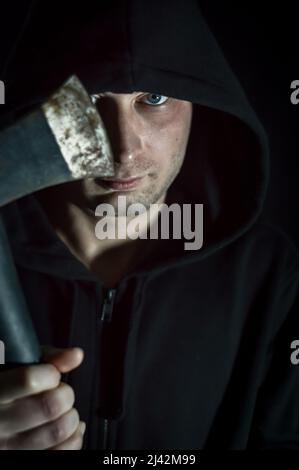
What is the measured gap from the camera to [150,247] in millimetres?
1656

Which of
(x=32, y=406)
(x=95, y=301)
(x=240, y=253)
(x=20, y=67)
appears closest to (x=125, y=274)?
(x=95, y=301)

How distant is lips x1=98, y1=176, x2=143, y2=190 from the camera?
4.72 ft

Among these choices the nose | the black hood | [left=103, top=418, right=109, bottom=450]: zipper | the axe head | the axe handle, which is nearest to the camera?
the axe head

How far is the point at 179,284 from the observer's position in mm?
1599

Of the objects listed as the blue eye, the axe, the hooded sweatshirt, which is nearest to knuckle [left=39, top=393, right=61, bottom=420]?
the axe

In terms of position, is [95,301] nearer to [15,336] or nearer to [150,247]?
[150,247]

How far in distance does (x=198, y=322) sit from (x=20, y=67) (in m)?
0.93

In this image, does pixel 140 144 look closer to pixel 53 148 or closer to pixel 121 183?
pixel 121 183

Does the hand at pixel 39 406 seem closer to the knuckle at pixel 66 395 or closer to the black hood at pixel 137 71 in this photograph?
the knuckle at pixel 66 395

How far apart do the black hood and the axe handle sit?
1.36 ft

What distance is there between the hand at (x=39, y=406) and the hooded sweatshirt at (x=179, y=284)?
1.06 ft

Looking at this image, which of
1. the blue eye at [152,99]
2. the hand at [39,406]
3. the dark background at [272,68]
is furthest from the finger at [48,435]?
the dark background at [272,68]

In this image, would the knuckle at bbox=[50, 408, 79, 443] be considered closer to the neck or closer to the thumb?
the thumb

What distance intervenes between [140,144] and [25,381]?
0.72 metres
